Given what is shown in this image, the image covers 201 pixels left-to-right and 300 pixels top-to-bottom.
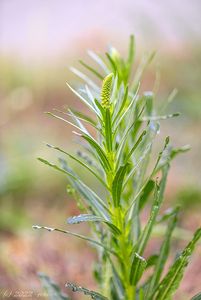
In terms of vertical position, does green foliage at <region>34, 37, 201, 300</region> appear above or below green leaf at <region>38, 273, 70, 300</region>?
above

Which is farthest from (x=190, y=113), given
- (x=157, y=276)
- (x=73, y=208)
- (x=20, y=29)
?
(x=20, y=29)

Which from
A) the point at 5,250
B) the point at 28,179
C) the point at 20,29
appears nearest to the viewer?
the point at 5,250

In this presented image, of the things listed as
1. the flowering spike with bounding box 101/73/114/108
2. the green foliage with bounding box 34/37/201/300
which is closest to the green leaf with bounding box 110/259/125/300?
the green foliage with bounding box 34/37/201/300

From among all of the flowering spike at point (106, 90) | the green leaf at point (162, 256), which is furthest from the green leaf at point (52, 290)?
the flowering spike at point (106, 90)

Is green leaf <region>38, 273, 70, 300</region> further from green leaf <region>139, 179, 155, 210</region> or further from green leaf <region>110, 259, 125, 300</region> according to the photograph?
green leaf <region>139, 179, 155, 210</region>

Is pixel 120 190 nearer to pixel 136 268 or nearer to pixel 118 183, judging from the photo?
pixel 118 183

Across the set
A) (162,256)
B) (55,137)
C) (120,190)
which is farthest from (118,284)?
(55,137)

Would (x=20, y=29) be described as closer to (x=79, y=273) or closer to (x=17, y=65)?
(x=17, y=65)
